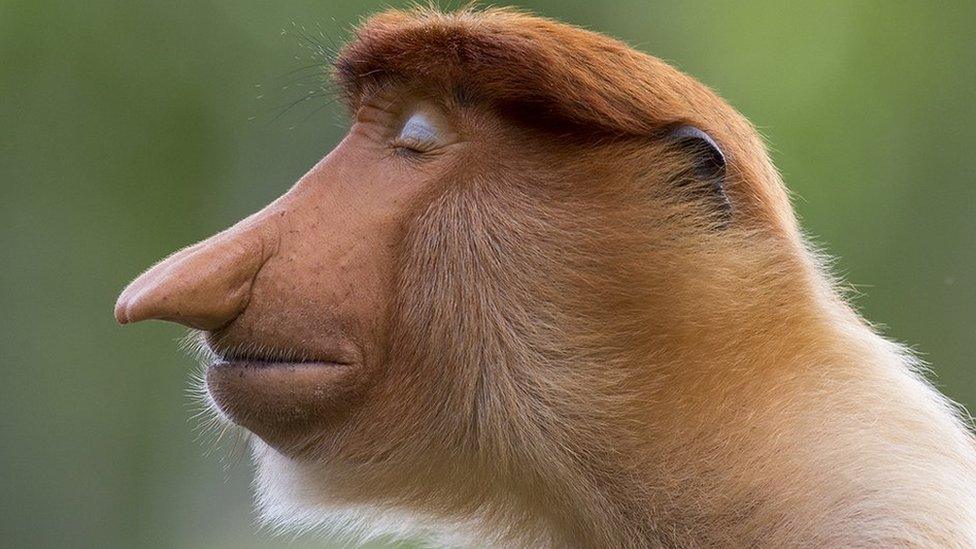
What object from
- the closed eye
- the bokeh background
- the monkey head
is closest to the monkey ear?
the monkey head

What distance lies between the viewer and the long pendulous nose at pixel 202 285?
8.38 feet

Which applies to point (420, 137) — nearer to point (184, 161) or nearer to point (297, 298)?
point (297, 298)

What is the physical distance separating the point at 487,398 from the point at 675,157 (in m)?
0.70

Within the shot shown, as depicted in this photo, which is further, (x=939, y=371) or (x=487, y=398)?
(x=939, y=371)

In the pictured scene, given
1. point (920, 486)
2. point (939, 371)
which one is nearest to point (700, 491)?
point (920, 486)

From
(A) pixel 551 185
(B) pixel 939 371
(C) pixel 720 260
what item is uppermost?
(A) pixel 551 185

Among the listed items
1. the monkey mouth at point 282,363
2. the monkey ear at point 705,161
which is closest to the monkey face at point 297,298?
the monkey mouth at point 282,363

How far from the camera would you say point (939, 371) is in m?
7.30

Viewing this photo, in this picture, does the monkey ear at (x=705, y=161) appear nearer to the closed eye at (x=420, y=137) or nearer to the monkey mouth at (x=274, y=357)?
the closed eye at (x=420, y=137)

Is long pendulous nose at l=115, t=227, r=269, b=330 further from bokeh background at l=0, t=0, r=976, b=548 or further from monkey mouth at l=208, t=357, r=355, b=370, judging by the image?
bokeh background at l=0, t=0, r=976, b=548

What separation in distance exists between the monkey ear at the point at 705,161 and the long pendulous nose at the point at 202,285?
38.8 inches

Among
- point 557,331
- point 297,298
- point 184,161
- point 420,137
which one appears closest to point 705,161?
point 557,331

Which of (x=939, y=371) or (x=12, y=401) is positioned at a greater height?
(x=12, y=401)

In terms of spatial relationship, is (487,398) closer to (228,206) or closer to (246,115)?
(228,206)
